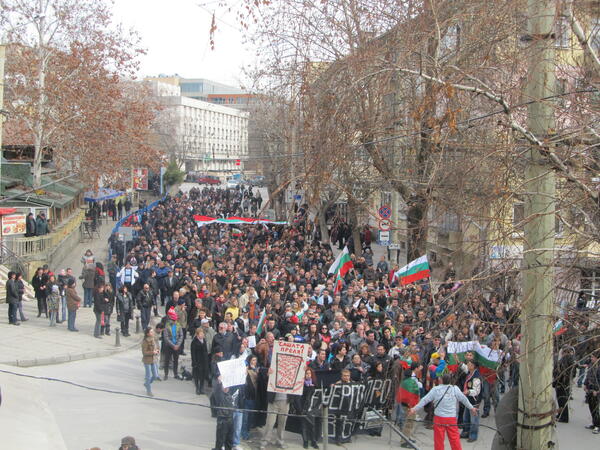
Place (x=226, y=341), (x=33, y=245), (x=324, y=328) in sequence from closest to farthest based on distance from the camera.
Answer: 1. (x=226, y=341)
2. (x=324, y=328)
3. (x=33, y=245)

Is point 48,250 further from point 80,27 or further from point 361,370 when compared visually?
point 361,370

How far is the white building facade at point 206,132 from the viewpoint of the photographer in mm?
117938

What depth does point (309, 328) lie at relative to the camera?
1434 centimetres

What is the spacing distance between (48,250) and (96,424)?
1814cm

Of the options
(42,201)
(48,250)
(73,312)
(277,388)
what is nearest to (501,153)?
(277,388)

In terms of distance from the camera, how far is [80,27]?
35656 millimetres

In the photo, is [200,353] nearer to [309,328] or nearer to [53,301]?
[309,328]

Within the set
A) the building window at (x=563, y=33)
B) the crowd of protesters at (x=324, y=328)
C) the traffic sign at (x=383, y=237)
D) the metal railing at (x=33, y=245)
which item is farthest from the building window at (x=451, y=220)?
the metal railing at (x=33, y=245)

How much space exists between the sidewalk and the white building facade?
92499mm

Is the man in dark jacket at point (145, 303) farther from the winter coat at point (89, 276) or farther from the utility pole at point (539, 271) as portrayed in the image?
the utility pole at point (539, 271)

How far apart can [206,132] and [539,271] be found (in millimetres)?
127315

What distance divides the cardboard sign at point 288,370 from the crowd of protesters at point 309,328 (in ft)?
0.97

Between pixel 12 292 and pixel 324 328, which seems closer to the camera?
pixel 324 328

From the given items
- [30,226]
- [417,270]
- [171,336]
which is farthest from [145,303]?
[30,226]
